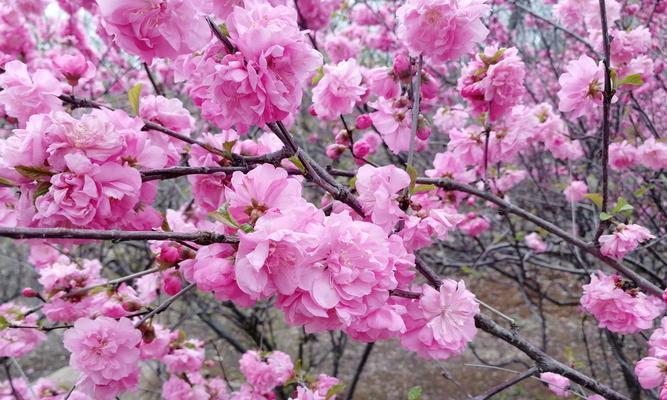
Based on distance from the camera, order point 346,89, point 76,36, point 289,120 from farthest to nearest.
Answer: point 76,36, point 346,89, point 289,120

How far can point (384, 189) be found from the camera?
3.62 feet

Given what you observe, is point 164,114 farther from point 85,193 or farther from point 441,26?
point 441,26

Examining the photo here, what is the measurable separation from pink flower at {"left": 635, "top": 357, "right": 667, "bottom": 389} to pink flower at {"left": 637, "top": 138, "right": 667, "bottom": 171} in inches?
56.1

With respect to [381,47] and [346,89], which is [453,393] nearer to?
[381,47]

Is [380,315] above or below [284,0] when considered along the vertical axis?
below

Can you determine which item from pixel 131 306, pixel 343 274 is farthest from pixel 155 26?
pixel 131 306

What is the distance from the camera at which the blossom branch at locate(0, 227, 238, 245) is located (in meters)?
0.72

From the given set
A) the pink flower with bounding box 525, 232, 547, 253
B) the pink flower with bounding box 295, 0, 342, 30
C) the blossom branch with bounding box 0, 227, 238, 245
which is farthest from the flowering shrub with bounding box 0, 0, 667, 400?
the pink flower with bounding box 525, 232, 547, 253

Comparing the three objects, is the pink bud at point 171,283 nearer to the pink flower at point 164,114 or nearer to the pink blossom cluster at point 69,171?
the pink flower at point 164,114

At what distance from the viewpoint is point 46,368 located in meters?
5.53

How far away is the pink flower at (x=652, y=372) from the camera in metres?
1.24

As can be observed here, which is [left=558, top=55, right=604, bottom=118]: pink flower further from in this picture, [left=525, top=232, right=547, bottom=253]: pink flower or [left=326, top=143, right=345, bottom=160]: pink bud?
[left=525, top=232, right=547, bottom=253]: pink flower

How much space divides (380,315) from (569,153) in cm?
198

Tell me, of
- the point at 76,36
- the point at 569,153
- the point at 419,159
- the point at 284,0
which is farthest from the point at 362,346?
the point at 284,0
